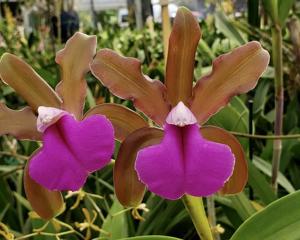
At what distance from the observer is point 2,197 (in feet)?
3.96

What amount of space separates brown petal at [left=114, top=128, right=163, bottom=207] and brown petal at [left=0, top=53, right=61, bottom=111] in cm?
7

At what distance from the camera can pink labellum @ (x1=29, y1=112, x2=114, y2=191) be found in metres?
0.42

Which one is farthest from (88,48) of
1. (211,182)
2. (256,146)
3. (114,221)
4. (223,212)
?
(256,146)

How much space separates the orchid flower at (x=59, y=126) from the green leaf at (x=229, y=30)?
2.75 feet

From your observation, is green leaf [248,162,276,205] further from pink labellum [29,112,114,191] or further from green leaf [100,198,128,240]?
pink labellum [29,112,114,191]

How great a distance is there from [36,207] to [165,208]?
644mm

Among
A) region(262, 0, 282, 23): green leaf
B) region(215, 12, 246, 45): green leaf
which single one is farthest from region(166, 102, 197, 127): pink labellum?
region(215, 12, 246, 45): green leaf

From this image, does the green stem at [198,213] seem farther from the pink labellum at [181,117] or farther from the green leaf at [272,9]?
the green leaf at [272,9]

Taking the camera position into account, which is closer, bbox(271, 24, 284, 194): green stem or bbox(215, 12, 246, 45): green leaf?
bbox(271, 24, 284, 194): green stem

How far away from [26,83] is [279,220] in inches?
11.1

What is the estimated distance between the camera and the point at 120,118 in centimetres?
48

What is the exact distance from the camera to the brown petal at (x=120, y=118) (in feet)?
1.56

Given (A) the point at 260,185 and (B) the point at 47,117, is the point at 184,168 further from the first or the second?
(A) the point at 260,185

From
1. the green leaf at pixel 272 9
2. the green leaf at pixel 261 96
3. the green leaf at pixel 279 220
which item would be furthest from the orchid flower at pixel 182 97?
the green leaf at pixel 261 96
